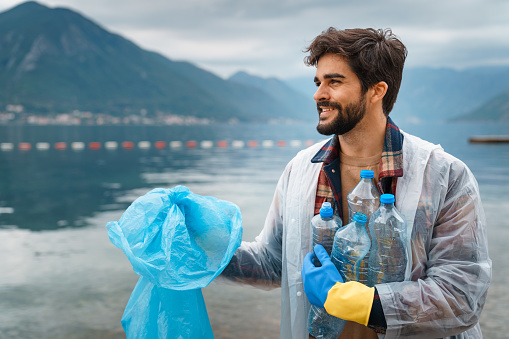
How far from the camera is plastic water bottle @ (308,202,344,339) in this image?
1.99 m

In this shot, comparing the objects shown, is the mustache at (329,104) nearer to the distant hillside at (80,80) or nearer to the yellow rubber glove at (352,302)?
the yellow rubber glove at (352,302)

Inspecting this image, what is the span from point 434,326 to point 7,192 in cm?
1151

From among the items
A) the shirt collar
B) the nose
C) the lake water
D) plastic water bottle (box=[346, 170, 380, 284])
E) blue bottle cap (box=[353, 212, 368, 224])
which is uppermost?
the nose

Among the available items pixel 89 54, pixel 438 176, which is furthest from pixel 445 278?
pixel 89 54

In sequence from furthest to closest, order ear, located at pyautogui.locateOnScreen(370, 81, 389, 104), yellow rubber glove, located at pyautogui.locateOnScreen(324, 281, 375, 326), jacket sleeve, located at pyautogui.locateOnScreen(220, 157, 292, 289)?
jacket sleeve, located at pyautogui.locateOnScreen(220, 157, 292, 289), ear, located at pyautogui.locateOnScreen(370, 81, 389, 104), yellow rubber glove, located at pyautogui.locateOnScreen(324, 281, 375, 326)

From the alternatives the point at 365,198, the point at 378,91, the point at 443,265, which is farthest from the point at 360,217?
the point at 378,91

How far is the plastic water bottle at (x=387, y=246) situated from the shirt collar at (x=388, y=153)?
0.18 m

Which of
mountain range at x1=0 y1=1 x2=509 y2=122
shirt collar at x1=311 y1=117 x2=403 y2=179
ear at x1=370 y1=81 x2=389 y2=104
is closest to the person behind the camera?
shirt collar at x1=311 y1=117 x2=403 y2=179

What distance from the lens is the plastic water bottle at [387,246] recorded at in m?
1.85

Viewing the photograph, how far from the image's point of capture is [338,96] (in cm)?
206

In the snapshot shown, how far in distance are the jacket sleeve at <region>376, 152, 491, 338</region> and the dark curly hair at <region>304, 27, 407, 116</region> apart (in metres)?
0.42

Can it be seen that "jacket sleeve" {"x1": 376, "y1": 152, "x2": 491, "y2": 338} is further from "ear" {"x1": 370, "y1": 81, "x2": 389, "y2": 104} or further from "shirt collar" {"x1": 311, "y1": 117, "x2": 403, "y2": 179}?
"ear" {"x1": 370, "y1": 81, "x2": 389, "y2": 104}

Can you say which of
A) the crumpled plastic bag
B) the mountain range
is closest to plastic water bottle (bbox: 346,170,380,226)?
the crumpled plastic bag

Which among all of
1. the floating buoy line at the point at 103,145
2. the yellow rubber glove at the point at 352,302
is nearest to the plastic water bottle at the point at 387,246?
the yellow rubber glove at the point at 352,302
